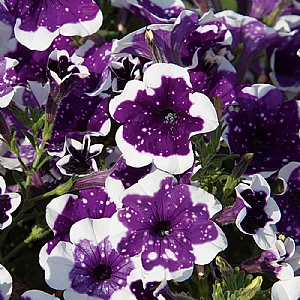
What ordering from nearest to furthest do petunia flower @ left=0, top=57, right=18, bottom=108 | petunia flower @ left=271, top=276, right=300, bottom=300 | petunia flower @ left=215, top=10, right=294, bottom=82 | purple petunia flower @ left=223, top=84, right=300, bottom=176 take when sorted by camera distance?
petunia flower @ left=271, top=276, right=300, bottom=300, petunia flower @ left=0, top=57, right=18, bottom=108, purple petunia flower @ left=223, top=84, right=300, bottom=176, petunia flower @ left=215, top=10, right=294, bottom=82

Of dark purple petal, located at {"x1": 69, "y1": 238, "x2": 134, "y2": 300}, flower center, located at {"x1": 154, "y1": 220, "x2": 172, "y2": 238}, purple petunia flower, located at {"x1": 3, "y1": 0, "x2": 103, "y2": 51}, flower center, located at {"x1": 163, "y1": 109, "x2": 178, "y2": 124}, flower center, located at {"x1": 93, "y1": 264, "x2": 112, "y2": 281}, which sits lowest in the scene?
flower center, located at {"x1": 93, "y1": 264, "x2": 112, "y2": 281}

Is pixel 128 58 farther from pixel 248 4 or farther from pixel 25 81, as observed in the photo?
pixel 248 4

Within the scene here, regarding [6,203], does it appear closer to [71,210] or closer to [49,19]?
[71,210]

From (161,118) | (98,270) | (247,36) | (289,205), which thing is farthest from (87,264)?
(247,36)

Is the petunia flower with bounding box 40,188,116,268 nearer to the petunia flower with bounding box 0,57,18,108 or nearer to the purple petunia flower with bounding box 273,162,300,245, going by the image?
the petunia flower with bounding box 0,57,18,108

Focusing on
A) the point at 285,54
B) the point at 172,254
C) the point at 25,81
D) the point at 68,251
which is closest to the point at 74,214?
the point at 68,251

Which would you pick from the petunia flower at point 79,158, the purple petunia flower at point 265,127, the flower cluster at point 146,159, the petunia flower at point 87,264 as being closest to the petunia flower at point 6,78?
the flower cluster at point 146,159

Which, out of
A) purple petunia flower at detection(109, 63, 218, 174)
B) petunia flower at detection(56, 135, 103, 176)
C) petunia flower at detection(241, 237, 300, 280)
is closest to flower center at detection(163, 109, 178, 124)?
purple petunia flower at detection(109, 63, 218, 174)

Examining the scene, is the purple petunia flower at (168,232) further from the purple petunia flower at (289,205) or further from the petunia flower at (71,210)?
the purple petunia flower at (289,205)
